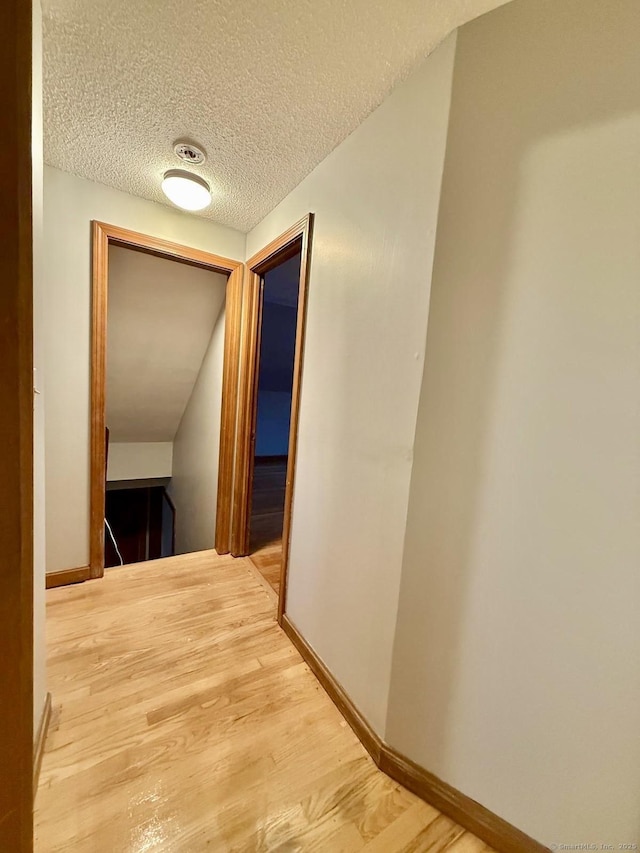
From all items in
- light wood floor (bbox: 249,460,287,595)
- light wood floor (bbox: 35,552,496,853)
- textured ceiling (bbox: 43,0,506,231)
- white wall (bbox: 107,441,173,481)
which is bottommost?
light wood floor (bbox: 249,460,287,595)

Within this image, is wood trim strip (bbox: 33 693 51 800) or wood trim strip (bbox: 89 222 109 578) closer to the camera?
wood trim strip (bbox: 33 693 51 800)

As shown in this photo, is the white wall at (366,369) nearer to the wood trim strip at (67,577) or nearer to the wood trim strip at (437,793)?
the wood trim strip at (437,793)

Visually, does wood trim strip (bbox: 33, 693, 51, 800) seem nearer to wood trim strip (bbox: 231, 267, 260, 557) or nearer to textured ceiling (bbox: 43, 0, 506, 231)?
wood trim strip (bbox: 231, 267, 260, 557)

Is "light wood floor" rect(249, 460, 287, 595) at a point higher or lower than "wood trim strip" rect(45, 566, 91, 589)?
lower

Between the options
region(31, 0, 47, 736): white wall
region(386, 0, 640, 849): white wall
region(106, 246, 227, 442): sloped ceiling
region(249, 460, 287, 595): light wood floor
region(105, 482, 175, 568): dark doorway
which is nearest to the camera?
region(386, 0, 640, 849): white wall

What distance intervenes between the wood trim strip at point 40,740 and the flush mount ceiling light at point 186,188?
2.30 metres

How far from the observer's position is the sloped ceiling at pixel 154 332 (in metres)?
2.48

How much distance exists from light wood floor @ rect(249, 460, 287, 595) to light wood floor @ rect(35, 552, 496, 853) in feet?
1.93

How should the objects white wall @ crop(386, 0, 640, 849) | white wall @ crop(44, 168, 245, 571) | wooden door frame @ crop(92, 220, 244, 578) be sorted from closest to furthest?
white wall @ crop(386, 0, 640, 849) < white wall @ crop(44, 168, 245, 571) < wooden door frame @ crop(92, 220, 244, 578)

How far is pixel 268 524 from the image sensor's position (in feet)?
10.6

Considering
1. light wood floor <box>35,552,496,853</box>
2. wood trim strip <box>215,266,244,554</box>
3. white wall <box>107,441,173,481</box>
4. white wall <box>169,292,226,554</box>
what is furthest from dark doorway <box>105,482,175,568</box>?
light wood floor <box>35,552,496,853</box>

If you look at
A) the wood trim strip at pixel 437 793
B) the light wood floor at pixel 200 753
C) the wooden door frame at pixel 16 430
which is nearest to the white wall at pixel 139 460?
the light wood floor at pixel 200 753

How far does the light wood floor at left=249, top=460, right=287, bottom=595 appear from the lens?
237 centimetres

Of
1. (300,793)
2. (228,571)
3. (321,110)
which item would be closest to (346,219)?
(321,110)
